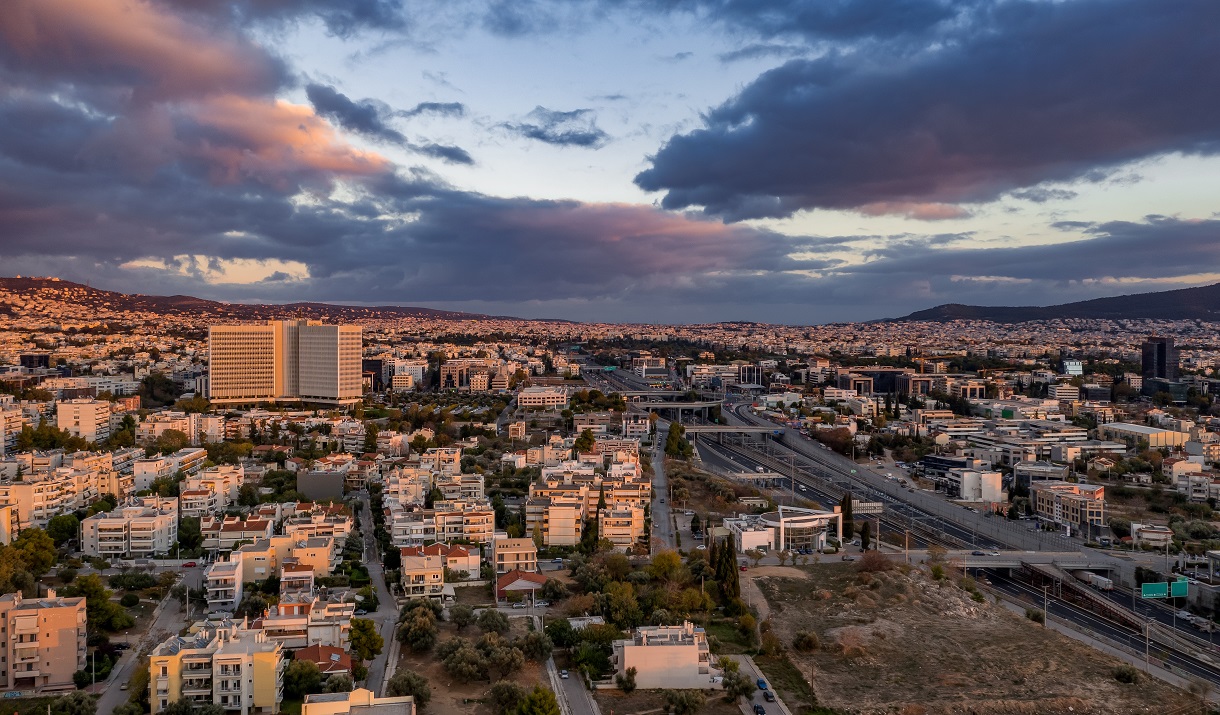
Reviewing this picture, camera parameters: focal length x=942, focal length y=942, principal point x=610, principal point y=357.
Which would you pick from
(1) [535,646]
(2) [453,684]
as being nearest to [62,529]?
(2) [453,684]

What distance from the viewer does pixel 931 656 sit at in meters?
17.3

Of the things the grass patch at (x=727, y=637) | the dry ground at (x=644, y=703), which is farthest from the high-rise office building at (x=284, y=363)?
the dry ground at (x=644, y=703)

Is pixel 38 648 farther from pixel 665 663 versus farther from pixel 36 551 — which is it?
pixel 665 663

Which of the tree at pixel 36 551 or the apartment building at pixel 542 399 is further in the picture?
the apartment building at pixel 542 399

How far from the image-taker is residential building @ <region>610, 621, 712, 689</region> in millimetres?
15586

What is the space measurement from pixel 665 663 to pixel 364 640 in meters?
5.00

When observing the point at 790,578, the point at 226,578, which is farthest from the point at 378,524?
the point at 790,578

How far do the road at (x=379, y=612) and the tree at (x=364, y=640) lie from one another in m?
0.24

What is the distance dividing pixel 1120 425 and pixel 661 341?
93.6 metres

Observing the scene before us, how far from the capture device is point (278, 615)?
1616 centimetres

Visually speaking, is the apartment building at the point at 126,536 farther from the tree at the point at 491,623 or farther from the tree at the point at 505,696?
the tree at the point at 505,696

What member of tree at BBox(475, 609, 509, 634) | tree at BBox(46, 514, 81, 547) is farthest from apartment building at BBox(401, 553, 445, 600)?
tree at BBox(46, 514, 81, 547)

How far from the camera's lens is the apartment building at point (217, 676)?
44.2 feet

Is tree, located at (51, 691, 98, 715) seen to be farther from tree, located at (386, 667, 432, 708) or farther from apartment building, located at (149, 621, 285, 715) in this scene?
tree, located at (386, 667, 432, 708)
